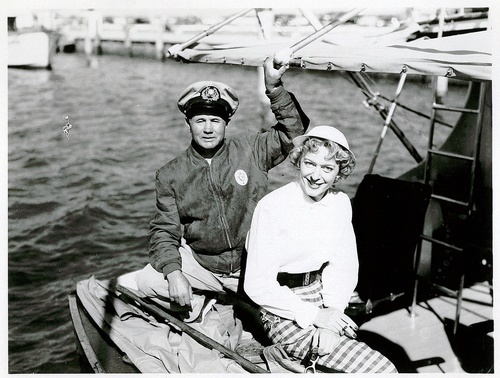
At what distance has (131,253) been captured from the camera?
261 inches

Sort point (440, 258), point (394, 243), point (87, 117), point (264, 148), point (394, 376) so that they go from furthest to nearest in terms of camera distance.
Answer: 1. point (87, 117)
2. point (440, 258)
3. point (394, 243)
4. point (264, 148)
5. point (394, 376)

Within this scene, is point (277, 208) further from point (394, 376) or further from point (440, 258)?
point (440, 258)

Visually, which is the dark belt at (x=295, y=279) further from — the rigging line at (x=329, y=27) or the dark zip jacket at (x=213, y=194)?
the rigging line at (x=329, y=27)

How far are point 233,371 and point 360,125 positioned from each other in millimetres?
10419

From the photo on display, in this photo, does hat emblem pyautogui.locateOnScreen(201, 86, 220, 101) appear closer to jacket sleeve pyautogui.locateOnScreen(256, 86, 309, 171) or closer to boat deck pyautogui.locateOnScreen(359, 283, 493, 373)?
jacket sleeve pyautogui.locateOnScreen(256, 86, 309, 171)

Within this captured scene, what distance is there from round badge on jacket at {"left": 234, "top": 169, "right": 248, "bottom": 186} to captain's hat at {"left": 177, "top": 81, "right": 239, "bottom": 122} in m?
0.29

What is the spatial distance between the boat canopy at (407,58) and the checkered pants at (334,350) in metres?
1.21

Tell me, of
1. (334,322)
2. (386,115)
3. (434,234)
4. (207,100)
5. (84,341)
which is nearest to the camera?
(334,322)

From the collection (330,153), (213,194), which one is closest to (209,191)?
(213,194)

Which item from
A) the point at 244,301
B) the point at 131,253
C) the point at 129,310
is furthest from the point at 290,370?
the point at 131,253

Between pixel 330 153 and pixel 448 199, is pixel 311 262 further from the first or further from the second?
pixel 448 199

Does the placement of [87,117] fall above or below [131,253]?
above

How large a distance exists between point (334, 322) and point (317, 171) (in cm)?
63

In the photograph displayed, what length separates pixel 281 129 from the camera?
2586 mm
